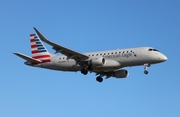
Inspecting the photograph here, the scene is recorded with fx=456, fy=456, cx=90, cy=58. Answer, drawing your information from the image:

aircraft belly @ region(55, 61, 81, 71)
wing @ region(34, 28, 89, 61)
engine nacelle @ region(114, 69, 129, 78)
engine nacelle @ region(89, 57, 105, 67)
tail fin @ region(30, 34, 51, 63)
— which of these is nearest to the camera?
wing @ region(34, 28, 89, 61)

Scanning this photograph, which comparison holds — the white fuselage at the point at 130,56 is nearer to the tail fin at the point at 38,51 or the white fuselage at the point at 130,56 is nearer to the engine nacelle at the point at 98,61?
the engine nacelle at the point at 98,61

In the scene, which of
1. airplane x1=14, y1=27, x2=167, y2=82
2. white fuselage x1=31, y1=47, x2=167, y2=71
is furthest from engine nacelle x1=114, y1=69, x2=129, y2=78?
white fuselage x1=31, y1=47, x2=167, y2=71

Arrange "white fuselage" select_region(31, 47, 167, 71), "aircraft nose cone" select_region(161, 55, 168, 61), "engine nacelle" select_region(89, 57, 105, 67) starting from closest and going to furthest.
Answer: "white fuselage" select_region(31, 47, 167, 71), "aircraft nose cone" select_region(161, 55, 168, 61), "engine nacelle" select_region(89, 57, 105, 67)

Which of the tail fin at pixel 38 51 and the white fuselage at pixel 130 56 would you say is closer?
the white fuselage at pixel 130 56

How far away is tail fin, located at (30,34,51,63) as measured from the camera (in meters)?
68.1

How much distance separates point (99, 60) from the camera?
201 feet

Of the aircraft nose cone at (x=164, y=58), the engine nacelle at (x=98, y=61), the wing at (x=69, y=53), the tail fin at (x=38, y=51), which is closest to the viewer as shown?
the wing at (x=69, y=53)

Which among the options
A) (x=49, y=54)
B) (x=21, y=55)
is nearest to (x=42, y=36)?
(x=21, y=55)

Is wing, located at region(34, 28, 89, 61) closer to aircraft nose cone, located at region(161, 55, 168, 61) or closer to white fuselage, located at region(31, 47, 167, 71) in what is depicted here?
white fuselage, located at region(31, 47, 167, 71)

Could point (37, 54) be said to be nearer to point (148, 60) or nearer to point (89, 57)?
point (89, 57)

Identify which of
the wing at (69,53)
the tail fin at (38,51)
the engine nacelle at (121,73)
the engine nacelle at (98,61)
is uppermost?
the tail fin at (38,51)

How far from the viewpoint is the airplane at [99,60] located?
199 feet

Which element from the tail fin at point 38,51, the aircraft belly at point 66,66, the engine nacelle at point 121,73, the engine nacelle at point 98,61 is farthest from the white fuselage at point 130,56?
the tail fin at point 38,51

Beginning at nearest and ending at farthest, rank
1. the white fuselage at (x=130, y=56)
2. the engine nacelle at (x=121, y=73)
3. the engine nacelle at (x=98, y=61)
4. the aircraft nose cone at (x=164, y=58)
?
the white fuselage at (x=130, y=56), the aircraft nose cone at (x=164, y=58), the engine nacelle at (x=98, y=61), the engine nacelle at (x=121, y=73)
